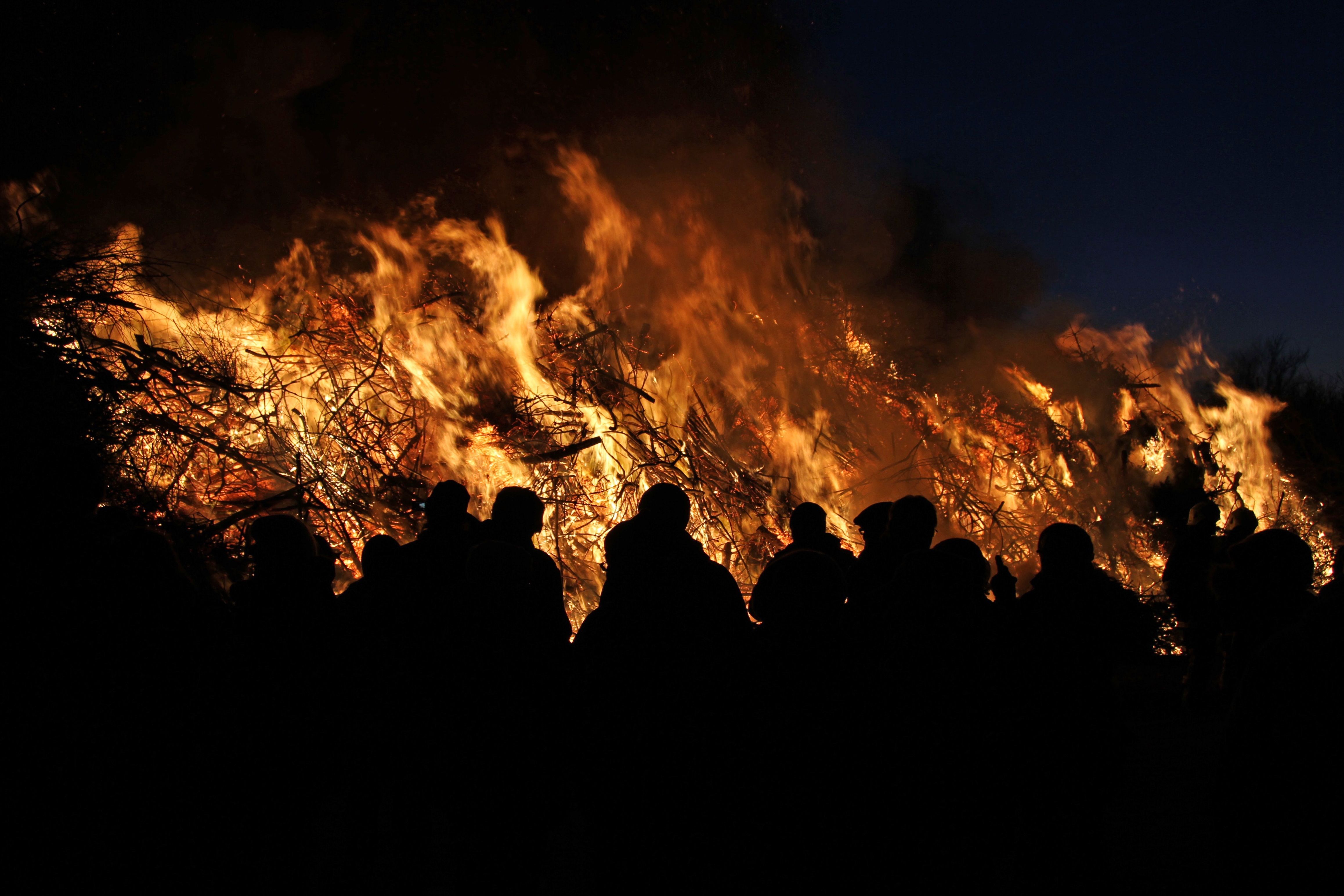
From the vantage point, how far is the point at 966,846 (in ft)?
7.06

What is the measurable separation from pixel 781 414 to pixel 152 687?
19.7ft

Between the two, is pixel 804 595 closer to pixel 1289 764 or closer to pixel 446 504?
pixel 1289 764

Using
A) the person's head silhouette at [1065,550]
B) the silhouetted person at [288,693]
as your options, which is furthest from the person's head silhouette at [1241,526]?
the silhouetted person at [288,693]

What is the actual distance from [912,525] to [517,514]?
1.75 meters

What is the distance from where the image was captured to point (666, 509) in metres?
2.68

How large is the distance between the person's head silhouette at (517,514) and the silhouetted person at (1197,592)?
192 inches

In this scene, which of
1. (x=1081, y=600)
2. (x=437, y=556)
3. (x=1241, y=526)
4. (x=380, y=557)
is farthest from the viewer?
(x=1241, y=526)

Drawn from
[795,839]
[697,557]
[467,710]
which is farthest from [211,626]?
[795,839]

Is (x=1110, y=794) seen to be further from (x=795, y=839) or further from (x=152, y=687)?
(x=152, y=687)

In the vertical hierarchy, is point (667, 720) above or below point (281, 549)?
below

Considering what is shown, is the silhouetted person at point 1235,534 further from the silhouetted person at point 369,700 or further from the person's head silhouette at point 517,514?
the silhouetted person at point 369,700

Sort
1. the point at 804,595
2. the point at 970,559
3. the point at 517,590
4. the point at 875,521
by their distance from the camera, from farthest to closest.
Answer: the point at 875,521, the point at 970,559, the point at 517,590, the point at 804,595

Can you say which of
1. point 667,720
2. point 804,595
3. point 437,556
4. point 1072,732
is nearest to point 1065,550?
point 1072,732

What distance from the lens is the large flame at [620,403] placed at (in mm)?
5961
